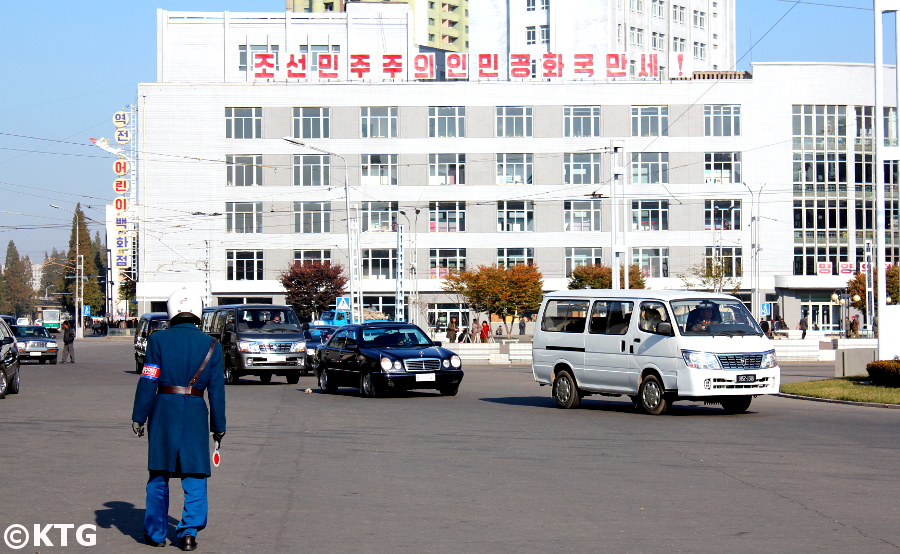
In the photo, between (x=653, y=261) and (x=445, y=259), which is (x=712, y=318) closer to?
(x=445, y=259)

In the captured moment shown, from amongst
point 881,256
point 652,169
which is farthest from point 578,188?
point 881,256

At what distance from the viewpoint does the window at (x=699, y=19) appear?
116688 mm

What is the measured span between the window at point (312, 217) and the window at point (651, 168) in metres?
23.1

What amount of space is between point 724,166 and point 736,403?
6457 cm

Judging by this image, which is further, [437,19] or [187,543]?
[437,19]

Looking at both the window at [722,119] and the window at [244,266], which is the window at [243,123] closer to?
the window at [244,266]

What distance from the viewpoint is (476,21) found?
4542 inches

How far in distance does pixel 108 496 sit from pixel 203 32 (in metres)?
89.9

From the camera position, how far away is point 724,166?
Answer: 81.6 m

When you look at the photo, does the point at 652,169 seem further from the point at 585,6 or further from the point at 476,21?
the point at 476,21

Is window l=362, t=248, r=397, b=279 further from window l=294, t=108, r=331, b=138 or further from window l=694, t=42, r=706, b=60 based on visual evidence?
window l=694, t=42, r=706, b=60

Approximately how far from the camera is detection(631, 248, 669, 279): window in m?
81.6

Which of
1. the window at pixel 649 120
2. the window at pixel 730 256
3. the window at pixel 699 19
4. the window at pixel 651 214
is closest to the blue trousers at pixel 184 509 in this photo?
the window at pixel 730 256

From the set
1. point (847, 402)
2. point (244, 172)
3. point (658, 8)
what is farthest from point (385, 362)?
point (658, 8)
